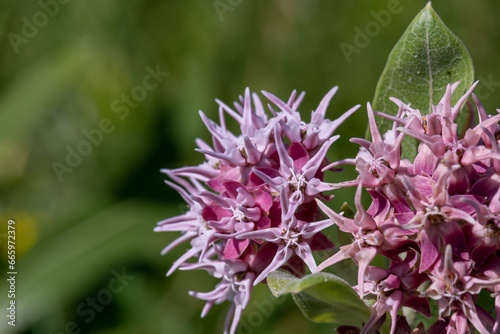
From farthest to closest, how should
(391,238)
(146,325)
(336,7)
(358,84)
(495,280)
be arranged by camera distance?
(336,7), (358,84), (146,325), (391,238), (495,280)

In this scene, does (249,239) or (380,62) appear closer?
(249,239)

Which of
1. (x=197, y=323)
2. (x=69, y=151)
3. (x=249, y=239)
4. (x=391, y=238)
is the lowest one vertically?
(x=197, y=323)

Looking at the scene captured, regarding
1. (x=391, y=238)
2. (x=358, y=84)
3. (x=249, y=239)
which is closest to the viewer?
(x=391, y=238)

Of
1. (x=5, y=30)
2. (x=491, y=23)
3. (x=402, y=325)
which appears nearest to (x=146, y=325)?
(x=402, y=325)

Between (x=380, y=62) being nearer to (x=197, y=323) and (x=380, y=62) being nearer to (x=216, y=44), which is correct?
(x=216, y=44)
